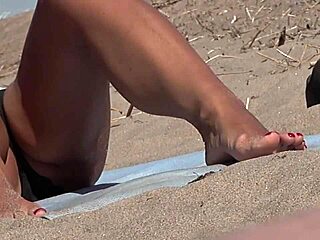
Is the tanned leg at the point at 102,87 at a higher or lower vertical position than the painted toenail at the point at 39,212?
higher

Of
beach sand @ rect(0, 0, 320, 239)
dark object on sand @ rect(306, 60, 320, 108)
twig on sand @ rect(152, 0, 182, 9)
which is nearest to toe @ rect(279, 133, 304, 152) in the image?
beach sand @ rect(0, 0, 320, 239)

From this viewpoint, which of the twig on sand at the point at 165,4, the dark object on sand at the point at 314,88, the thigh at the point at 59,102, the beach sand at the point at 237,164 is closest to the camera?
the beach sand at the point at 237,164

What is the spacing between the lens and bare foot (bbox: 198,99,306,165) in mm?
1547

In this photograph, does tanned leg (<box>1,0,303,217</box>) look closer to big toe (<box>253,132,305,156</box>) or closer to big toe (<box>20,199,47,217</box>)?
big toe (<box>253,132,305,156</box>)

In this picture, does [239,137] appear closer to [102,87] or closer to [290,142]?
[290,142]

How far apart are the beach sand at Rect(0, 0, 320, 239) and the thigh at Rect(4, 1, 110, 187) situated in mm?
408

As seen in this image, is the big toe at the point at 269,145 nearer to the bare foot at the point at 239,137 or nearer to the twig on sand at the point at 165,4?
the bare foot at the point at 239,137

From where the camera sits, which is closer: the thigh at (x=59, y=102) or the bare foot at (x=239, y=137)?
the bare foot at (x=239, y=137)

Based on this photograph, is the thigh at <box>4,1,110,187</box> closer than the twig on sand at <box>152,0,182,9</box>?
Yes

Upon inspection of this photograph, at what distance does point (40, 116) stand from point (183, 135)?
99cm

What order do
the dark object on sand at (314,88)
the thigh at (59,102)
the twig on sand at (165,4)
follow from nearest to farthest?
the thigh at (59,102)
the dark object on sand at (314,88)
the twig on sand at (165,4)

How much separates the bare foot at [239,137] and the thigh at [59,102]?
0.81 feet

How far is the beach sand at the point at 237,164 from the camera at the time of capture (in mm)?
1261

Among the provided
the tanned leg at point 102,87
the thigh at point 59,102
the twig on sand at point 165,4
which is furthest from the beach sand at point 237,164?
the thigh at point 59,102
